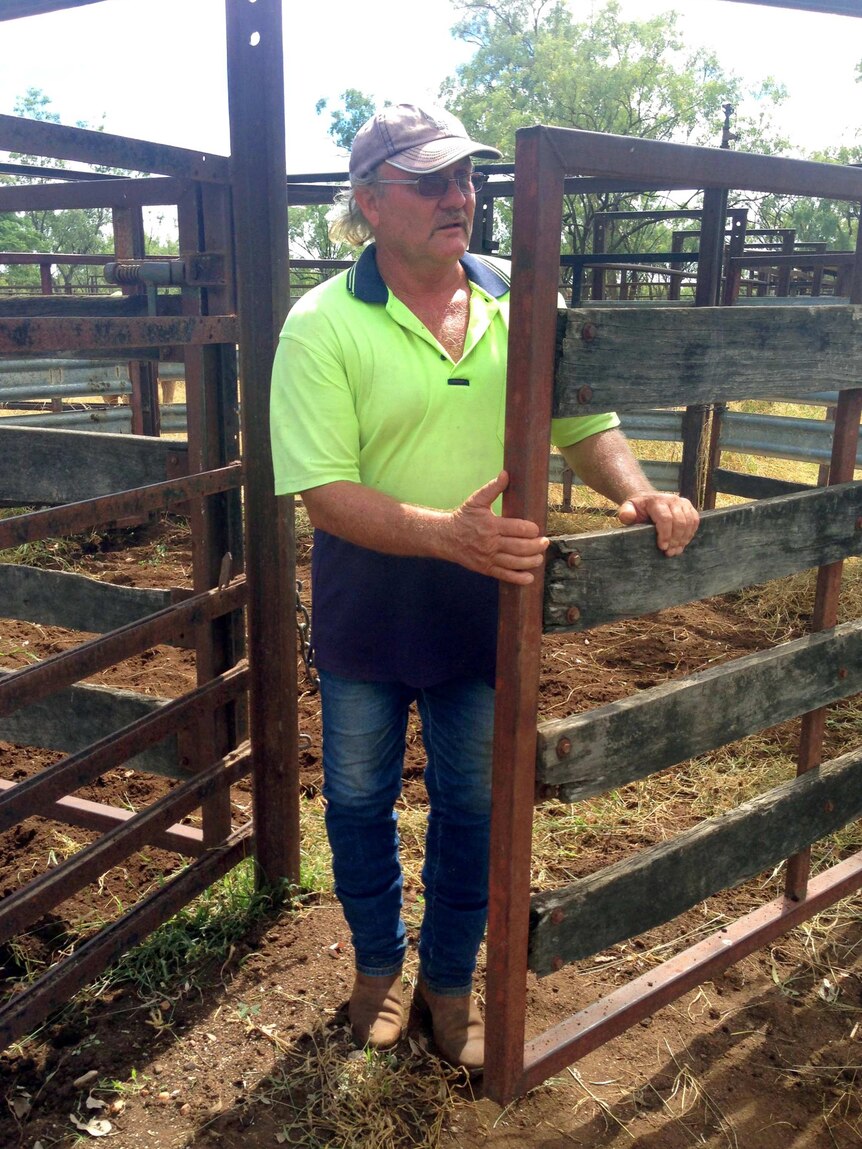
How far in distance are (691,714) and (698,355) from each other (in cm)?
75

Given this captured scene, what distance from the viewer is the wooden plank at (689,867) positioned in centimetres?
212

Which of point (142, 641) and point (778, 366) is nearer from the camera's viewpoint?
point (778, 366)

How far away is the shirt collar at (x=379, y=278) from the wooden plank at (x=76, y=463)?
858 millimetres

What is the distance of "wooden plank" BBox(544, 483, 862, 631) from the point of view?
195 centimetres

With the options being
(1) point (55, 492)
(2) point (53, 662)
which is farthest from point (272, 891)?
(1) point (55, 492)

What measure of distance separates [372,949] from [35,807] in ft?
2.83

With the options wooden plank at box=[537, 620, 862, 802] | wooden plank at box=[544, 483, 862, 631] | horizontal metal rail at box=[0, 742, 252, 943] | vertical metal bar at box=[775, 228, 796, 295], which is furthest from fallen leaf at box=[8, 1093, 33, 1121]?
vertical metal bar at box=[775, 228, 796, 295]

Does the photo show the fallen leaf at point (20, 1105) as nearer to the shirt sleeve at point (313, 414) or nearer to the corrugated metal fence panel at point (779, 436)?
the shirt sleeve at point (313, 414)

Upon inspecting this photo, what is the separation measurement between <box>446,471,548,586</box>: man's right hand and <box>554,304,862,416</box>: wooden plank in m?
0.20

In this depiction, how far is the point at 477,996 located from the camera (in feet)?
9.04

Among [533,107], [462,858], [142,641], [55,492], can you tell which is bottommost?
[462,858]

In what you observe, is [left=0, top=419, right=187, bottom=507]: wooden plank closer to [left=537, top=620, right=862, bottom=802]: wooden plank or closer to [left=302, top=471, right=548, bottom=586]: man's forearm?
[left=302, top=471, right=548, bottom=586]: man's forearm

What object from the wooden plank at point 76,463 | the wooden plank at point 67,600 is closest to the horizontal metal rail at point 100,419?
the wooden plank at point 67,600

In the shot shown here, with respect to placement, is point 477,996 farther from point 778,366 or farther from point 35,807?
point 778,366
